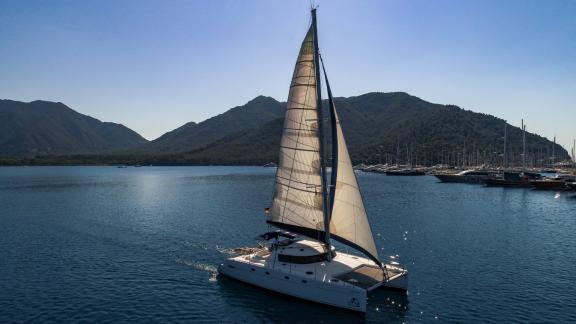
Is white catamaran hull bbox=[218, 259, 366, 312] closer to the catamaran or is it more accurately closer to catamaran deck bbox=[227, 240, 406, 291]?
the catamaran

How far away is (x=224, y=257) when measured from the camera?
134 feet

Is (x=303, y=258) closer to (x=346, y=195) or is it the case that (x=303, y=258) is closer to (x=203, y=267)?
(x=346, y=195)

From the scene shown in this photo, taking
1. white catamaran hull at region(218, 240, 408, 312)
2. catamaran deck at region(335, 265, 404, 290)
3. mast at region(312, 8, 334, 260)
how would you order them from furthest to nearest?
mast at region(312, 8, 334, 260) < catamaran deck at region(335, 265, 404, 290) < white catamaran hull at region(218, 240, 408, 312)

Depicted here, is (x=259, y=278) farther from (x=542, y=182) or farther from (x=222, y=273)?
(x=542, y=182)

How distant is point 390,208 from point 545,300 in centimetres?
4657

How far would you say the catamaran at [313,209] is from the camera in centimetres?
2848

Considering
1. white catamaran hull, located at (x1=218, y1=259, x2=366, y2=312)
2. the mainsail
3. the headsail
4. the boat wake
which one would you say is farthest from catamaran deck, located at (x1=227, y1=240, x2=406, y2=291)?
the boat wake

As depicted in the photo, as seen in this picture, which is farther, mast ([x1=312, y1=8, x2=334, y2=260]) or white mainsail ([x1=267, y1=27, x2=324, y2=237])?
white mainsail ([x1=267, y1=27, x2=324, y2=237])

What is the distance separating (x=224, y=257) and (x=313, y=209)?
14692 mm

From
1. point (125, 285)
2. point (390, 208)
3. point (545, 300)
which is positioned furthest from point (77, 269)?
point (390, 208)

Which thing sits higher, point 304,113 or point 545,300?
point 304,113

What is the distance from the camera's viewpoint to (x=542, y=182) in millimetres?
116875

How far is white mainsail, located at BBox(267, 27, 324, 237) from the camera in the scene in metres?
29.5

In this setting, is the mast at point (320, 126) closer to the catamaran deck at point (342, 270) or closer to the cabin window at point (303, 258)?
the cabin window at point (303, 258)
